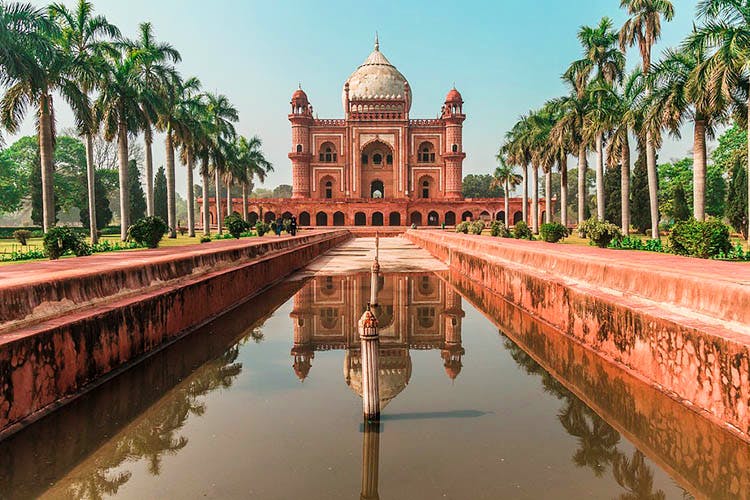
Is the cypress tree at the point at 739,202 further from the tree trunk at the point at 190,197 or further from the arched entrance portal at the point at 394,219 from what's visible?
the arched entrance portal at the point at 394,219

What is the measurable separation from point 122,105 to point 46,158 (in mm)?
5341

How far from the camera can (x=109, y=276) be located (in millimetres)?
6312

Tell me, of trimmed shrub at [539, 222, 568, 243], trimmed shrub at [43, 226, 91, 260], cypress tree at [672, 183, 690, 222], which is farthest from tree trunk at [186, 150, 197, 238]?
cypress tree at [672, 183, 690, 222]

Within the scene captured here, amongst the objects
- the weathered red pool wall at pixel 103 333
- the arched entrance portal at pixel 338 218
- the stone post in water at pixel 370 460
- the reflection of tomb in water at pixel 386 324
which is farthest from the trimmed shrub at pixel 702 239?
Answer: the arched entrance portal at pixel 338 218

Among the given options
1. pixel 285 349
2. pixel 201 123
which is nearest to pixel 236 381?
pixel 285 349

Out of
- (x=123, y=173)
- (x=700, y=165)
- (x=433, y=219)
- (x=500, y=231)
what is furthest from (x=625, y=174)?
(x=433, y=219)

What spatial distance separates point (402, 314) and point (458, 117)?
5840cm

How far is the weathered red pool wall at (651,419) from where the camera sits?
11.1ft

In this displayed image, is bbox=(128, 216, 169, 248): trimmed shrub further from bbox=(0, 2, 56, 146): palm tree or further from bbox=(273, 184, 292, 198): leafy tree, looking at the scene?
bbox=(273, 184, 292, 198): leafy tree

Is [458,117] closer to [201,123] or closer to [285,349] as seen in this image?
[201,123]

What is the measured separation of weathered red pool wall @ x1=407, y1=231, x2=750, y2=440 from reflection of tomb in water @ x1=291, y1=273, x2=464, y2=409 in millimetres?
1575

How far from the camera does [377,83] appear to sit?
6738 centimetres

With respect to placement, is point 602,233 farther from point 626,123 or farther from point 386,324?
point 386,324

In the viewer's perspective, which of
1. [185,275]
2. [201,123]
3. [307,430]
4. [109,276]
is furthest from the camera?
[201,123]
